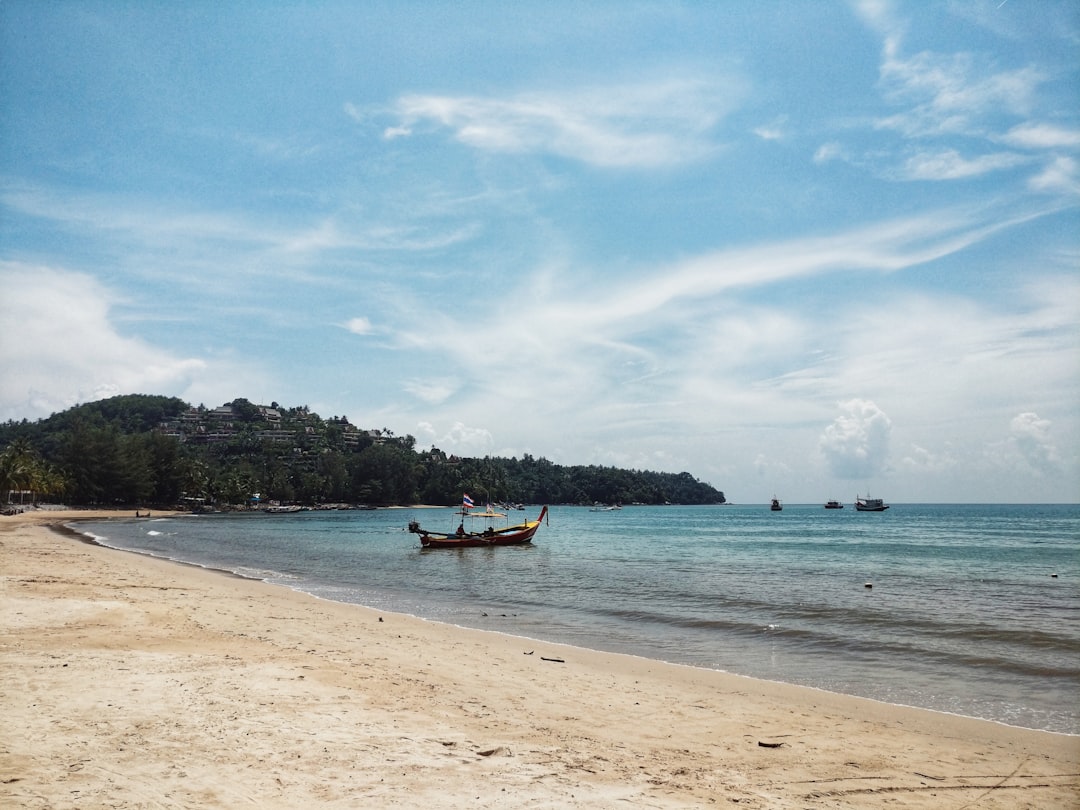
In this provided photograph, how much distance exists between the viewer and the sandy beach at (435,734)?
5832 millimetres

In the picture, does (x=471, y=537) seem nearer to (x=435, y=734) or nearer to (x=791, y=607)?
(x=791, y=607)

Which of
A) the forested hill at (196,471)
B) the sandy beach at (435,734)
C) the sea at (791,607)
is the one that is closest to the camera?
the sandy beach at (435,734)

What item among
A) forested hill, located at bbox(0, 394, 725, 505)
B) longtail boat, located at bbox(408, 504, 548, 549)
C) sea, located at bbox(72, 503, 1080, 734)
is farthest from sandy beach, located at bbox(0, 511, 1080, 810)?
forested hill, located at bbox(0, 394, 725, 505)

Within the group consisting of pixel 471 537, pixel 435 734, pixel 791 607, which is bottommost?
pixel 471 537

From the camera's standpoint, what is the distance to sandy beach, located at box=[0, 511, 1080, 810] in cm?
583

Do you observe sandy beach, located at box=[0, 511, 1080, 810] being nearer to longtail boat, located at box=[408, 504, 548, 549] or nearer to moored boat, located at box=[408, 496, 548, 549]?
moored boat, located at box=[408, 496, 548, 549]

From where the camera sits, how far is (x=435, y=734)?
7500mm

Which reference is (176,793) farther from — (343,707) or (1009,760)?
(1009,760)

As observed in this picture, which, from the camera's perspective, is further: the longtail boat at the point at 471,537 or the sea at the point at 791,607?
the longtail boat at the point at 471,537

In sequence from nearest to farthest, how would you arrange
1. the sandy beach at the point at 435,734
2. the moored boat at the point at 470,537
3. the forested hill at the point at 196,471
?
the sandy beach at the point at 435,734
the moored boat at the point at 470,537
the forested hill at the point at 196,471

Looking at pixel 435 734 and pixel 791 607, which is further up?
pixel 435 734

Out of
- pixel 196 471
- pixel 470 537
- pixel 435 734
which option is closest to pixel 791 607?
pixel 435 734

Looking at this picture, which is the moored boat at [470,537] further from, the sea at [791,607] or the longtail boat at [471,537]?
the sea at [791,607]

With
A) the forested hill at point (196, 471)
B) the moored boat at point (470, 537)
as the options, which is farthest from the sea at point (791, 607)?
the forested hill at point (196, 471)
